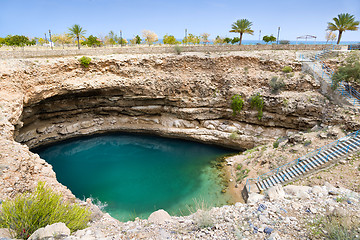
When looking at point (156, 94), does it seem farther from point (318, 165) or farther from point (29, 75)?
point (318, 165)

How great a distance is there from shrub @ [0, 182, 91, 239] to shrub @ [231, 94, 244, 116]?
67.5ft

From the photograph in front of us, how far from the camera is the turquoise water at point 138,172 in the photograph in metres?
16.6

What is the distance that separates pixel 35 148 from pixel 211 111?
2152 cm

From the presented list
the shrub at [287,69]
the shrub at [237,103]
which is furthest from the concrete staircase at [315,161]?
the shrub at [287,69]

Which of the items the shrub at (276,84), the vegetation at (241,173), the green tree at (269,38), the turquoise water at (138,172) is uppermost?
the green tree at (269,38)

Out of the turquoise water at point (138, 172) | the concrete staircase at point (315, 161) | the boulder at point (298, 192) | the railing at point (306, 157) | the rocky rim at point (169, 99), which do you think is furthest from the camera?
the rocky rim at point (169, 99)

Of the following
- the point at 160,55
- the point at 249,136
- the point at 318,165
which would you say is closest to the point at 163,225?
the point at 318,165

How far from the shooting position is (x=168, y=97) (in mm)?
26641

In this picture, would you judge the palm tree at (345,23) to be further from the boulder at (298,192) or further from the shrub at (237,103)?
the boulder at (298,192)

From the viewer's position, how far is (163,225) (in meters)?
8.01

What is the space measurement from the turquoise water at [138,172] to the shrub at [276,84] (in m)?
8.85

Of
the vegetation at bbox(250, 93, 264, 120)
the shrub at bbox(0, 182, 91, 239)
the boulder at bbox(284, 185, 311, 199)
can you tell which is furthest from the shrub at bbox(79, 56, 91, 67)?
the boulder at bbox(284, 185, 311, 199)

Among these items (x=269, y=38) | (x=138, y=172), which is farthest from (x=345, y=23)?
(x=138, y=172)

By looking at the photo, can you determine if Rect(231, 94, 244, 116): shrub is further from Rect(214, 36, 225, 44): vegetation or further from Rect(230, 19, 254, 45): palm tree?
Rect(214, 36, 225, 44): vegetation
